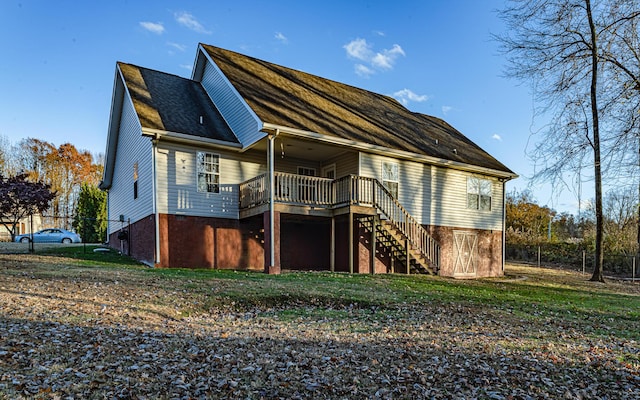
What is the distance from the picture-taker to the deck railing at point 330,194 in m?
15.4

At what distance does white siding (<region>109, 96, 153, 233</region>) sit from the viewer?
16062 mm

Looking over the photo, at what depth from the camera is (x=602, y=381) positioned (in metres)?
5.48

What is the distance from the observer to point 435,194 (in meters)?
19.6

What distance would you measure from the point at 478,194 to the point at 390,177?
5.75 meters

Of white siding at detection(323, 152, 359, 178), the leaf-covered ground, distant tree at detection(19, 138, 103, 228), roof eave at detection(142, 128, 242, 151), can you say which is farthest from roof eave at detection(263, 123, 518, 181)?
distant tree at detection(19, 138, 103, 228)

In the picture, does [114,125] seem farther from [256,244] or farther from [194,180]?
[256,244]

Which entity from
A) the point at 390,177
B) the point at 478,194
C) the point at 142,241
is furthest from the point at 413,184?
the point at 142,241

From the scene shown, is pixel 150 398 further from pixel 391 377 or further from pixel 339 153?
pixel 339 153

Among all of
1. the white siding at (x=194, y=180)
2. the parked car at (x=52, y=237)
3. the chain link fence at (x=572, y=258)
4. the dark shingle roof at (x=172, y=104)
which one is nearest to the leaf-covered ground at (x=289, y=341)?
the white siding at (x=194, y=180)

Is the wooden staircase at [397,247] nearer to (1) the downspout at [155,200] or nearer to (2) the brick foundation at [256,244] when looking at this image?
(2) the brick foundation at [256,244]

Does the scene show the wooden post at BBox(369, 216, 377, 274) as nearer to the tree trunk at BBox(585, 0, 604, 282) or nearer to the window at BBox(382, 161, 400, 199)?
the window at BBox(382, 161, 400, 199)

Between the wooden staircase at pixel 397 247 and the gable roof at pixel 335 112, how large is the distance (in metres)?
3.09

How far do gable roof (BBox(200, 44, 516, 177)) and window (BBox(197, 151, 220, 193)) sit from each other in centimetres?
252

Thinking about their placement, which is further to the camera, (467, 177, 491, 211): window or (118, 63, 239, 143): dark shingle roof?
(467, 177, 491, 211): window
